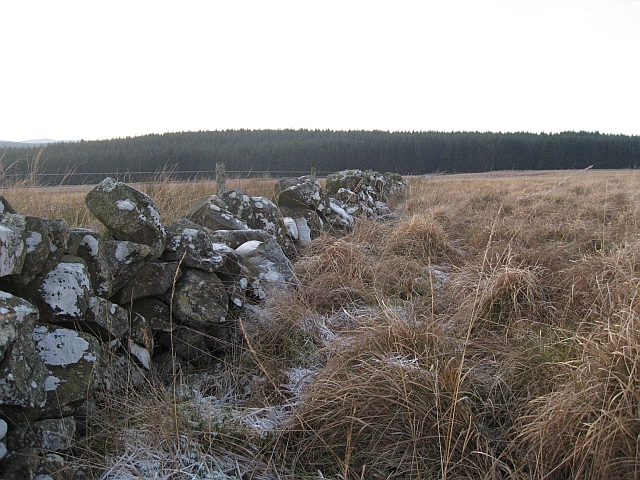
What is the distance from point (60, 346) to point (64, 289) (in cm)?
28

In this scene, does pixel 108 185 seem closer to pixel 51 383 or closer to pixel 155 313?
pixel 155 313

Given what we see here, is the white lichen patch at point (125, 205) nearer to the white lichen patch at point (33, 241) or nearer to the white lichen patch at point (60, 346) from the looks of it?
the white lichen patch at point (33, 241)

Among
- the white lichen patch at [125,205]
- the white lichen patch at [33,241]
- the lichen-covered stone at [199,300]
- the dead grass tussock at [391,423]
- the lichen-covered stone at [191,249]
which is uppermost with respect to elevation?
the white lichen patch at [125,205]

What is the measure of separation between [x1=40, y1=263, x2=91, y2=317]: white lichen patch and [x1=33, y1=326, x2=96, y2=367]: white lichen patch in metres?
0.11

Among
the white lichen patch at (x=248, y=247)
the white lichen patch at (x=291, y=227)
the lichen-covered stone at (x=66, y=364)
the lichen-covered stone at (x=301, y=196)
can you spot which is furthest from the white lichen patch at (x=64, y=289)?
the lichen-covered stone at (x=301, y=196)

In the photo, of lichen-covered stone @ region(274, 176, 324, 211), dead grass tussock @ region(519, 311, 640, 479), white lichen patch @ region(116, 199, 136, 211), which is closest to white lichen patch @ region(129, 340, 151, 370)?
white lichen patch @ region(116, 199, 136, 211)

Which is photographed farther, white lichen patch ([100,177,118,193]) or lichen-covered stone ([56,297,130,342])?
white lichen patch ([100,177,118,193])

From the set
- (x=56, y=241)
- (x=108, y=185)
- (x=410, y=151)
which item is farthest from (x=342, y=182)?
(x=410, y=151)

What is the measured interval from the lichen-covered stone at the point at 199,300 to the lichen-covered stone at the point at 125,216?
281 millimetres

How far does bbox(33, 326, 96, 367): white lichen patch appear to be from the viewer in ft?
6.81

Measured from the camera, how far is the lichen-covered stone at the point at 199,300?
294 cm

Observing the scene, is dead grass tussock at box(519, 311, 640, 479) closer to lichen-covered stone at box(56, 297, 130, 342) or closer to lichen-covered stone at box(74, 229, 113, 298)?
lichen-covered stone at box(56, 297, 130, 342)

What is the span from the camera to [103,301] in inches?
96.0

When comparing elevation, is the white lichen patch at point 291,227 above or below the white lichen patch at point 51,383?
above
